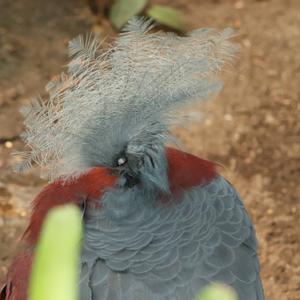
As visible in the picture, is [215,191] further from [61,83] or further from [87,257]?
[61,83]

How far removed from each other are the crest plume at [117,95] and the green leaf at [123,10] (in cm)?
192

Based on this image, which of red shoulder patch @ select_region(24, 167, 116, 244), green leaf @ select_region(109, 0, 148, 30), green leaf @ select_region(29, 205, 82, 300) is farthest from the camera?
green leaf @ select_region(109, 0, 148, 30)

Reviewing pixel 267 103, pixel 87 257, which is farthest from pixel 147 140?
pixel 267 103

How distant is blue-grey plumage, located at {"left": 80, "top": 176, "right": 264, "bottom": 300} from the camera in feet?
5.52

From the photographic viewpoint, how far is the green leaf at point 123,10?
370 cm

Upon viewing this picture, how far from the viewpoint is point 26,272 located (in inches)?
70.9

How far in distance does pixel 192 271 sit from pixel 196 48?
643 mm

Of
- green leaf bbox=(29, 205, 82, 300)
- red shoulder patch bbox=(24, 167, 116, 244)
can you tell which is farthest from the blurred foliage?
green leaf bbox=(29, 205, 82, 300)

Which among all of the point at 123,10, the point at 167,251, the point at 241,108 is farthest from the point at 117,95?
the point at 123,10

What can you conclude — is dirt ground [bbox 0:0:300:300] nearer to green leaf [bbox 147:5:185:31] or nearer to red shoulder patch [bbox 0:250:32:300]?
green leaf [bbox 147:5:185:31]

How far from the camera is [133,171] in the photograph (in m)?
1.78

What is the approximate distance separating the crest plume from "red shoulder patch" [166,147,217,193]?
5.8 inches

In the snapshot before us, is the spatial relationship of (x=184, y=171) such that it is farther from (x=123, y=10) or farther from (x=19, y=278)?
(x=123, y=10)

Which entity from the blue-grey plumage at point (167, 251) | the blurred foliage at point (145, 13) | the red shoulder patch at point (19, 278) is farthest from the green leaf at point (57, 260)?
the blurred foliage at point (145, 13)
